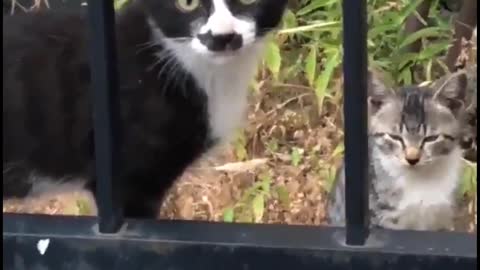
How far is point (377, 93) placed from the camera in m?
2.29

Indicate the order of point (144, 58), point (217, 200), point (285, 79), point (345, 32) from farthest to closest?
1. point (285, 79)
2. point (217, 200)
3. point (144, 58)
4. point (345, 32)

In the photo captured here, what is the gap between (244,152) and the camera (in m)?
2.68

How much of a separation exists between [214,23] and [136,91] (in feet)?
0.76

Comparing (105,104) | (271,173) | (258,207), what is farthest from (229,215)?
(105,104)

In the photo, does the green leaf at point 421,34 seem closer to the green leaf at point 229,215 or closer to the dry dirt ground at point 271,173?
the dry dirt ground at point 271,173

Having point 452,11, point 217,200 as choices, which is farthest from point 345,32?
point 452,11

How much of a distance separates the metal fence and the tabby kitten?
129 centimetres

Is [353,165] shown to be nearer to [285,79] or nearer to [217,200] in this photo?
[217,200]

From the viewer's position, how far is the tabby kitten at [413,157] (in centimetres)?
217

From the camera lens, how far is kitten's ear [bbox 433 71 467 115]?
2262 mm

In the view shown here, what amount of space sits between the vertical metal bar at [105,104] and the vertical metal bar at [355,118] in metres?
0.20

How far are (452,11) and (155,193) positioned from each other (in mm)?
1340

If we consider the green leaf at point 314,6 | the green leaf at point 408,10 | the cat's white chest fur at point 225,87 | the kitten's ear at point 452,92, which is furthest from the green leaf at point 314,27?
the cat's white chest fur at point 225,87

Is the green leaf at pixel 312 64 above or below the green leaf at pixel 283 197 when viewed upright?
above
